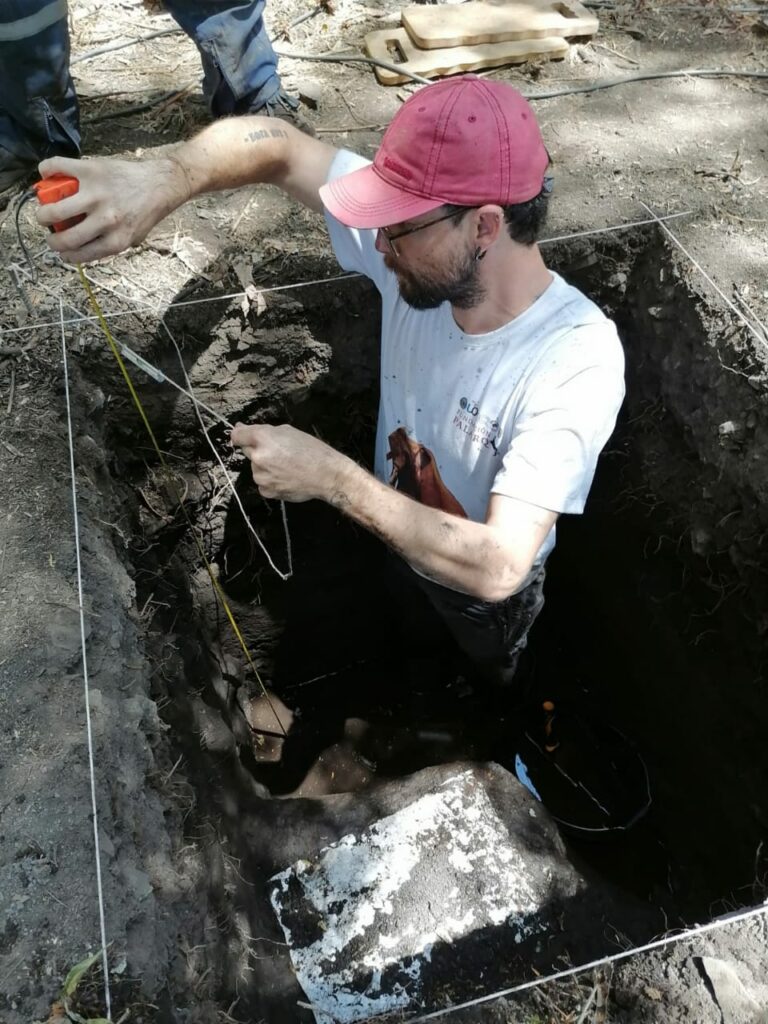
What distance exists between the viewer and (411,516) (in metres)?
1.82

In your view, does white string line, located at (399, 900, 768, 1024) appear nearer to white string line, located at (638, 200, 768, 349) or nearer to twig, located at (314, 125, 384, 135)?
white string line, located at (638, 200, 768, 349)

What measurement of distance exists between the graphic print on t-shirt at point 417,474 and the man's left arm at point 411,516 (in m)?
0.48

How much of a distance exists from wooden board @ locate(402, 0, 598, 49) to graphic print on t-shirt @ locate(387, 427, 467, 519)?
210cm

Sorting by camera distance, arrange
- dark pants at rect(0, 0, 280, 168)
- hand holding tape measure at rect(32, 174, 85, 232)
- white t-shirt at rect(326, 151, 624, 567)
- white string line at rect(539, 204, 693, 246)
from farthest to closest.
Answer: white string line at rect(539, 204, 693, 246) < dark pants at rect(0, 0, 280, 168) < white t-shirt at rect(326, 151, 624, 567) < hand holding tape measure at rect(32, 174, 85, 232)

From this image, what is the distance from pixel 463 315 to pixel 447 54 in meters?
1.99

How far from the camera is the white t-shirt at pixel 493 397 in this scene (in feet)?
5.89

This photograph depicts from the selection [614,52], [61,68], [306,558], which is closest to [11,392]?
[61,68]

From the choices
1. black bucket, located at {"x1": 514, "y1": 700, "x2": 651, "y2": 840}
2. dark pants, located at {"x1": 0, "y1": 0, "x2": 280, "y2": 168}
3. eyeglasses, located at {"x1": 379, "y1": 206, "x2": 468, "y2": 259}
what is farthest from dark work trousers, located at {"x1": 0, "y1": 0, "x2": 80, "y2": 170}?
black bucket, located at {"x1": 514, "y1": 700, "x2": 651, "y2": 840}

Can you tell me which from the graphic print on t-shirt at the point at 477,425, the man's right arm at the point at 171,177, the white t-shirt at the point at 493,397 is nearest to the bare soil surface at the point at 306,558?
the man's right arm at the point at 171,177

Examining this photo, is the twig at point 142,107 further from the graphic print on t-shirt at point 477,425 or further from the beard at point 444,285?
the graphic print on t-shirt at point 477,425

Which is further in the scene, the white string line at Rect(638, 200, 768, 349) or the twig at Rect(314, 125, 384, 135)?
the twig at Rect(314, 125, 384, 135)

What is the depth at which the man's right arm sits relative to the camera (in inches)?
68.6

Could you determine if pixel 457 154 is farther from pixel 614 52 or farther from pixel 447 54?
pixel 614 52

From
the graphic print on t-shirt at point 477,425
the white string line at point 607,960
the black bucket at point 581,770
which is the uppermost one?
the graphic print on t-shirt at point 477,425
